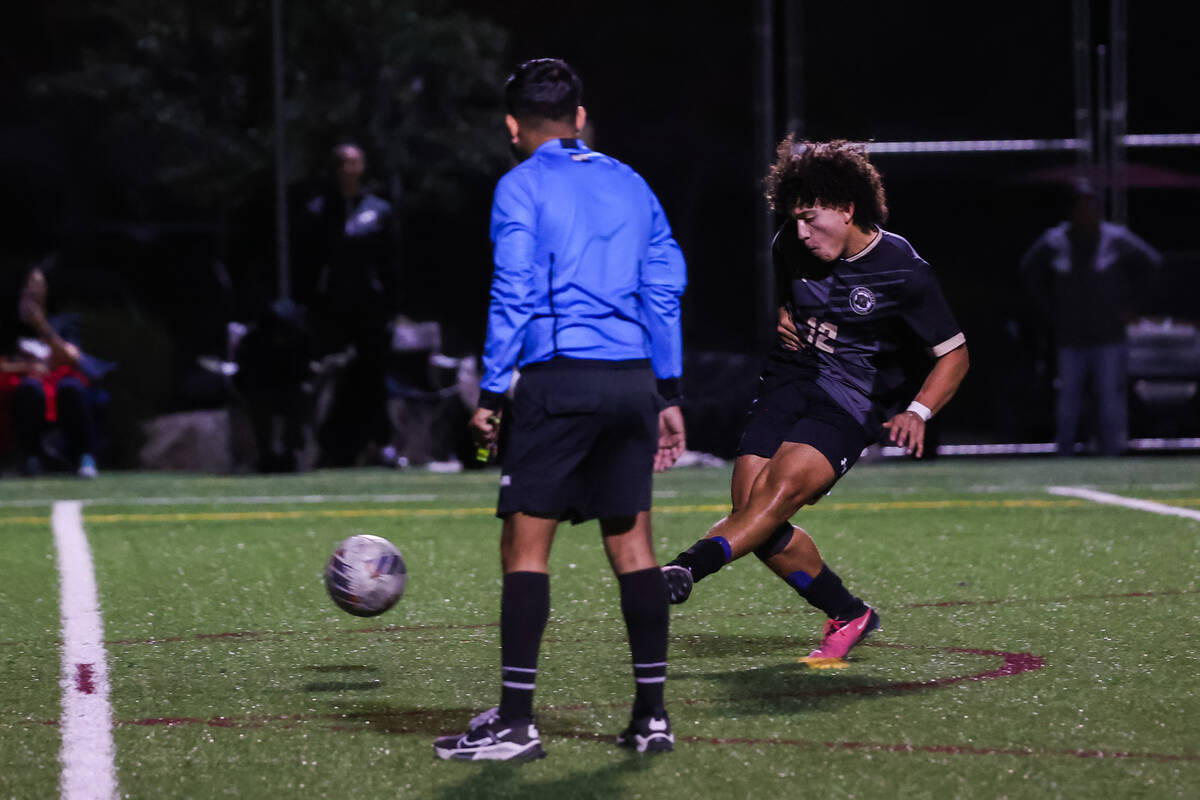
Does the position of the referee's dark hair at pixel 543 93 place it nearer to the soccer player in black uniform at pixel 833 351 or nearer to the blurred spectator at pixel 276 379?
the soccer player in black uniform at pixel 833 351

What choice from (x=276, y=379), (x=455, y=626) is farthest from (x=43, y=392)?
(x=455, y=626)

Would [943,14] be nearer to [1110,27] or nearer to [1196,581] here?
[1110,27]

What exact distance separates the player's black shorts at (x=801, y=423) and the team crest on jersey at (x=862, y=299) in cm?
29

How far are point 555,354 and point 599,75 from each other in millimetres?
11891

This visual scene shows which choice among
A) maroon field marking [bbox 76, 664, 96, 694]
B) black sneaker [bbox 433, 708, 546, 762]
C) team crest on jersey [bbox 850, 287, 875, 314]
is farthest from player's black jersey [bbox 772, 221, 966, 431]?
maroon field marking [bbox 76, 664, 96, 694]

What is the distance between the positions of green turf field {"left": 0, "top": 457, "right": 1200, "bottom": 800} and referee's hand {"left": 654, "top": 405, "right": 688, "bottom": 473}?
721 mm

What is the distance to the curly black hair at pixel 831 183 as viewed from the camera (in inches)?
235

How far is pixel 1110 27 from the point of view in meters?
15.9

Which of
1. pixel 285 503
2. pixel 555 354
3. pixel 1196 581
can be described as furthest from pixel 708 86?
pixel 555 354

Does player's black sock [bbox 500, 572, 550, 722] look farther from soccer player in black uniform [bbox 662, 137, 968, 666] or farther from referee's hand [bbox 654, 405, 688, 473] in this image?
soccer player in black uniform [bbox 662, 137, 968, 666]

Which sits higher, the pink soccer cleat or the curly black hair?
the curly black hair

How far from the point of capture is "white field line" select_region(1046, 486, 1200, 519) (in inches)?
429

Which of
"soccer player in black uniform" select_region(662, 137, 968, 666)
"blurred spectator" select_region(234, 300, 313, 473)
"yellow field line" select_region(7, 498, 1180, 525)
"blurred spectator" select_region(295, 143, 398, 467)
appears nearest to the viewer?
"soccer player in black uniform" select_region(662, 137, 968, 666)

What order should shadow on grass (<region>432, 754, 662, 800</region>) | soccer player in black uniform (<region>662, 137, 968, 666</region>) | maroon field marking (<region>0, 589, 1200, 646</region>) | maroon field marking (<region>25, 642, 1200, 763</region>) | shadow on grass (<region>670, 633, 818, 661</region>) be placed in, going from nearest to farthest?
1. shadow on grass (<region>432, 754, 662, 800</region>)
2. maroon field marking (<region>25, 642, 1200, 763</region>)
3. soccer player in black uniform (<region>662, 137, 968, 666</region>)
4. shadow on grass (<region>670, 633, 818, 661</region>)
5. maroon field marking (<region>0, 589, 1200, 646</region>)
